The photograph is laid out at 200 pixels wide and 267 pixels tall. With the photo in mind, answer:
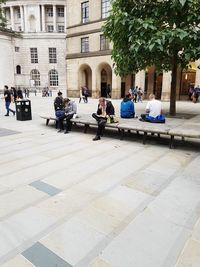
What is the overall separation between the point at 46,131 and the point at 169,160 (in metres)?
5.25

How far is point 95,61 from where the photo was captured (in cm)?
2802

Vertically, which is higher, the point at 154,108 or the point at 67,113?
the point at 154,108

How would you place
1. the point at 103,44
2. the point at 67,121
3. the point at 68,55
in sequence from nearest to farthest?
the point at 67,121, the point at 103,44, the point at 68,55

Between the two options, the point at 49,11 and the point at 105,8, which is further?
the point at 49,11

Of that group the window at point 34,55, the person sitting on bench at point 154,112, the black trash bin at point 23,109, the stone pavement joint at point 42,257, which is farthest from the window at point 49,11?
the stone pavement joint at point 42,257

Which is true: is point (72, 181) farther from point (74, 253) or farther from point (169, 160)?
point (169, 160)

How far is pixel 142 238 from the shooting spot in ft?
9.53

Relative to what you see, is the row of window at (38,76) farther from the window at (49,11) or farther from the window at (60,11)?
the window at (49,11)

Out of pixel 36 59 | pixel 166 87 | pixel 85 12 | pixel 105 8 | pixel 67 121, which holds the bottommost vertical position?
pixel 67 121

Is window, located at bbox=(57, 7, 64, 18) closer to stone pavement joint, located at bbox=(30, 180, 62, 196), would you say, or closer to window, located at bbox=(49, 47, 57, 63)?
window, located at bbox=(49, 47, 57, 63)

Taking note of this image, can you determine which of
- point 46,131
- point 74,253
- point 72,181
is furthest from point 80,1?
point 74,253

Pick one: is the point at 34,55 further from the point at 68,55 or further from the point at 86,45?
the point at 86,45

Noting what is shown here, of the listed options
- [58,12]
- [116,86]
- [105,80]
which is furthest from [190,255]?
[58,12]

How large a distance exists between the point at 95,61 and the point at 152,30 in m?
20.6
